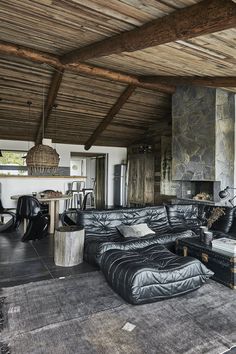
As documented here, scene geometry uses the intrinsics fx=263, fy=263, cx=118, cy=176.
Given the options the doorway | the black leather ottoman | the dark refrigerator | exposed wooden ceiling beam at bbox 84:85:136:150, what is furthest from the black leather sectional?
the doorway

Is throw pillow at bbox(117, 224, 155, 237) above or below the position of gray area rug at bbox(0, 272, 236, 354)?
above

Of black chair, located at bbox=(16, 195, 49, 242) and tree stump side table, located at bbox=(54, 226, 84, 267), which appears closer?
tree stump side table, located at bbox=(54, 226, 84, 267)

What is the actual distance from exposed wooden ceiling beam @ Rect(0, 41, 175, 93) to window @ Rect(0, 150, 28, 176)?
3960 mm

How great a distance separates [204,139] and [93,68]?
2917 millimetres

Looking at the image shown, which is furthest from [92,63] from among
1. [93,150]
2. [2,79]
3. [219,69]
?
[93,150]

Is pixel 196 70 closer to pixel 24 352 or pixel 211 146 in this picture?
pixel 211 146

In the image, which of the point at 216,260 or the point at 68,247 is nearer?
the point at 216,260

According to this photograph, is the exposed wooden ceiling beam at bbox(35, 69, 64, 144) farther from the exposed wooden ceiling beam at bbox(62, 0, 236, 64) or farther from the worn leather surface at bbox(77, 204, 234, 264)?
the worn leather surface at bbox(77, 204, 234, 264)

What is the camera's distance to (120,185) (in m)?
9.92

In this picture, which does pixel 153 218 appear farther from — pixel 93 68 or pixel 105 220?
pixel 93 68

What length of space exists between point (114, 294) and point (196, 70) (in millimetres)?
4023

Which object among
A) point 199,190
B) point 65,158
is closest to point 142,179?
point 199,190

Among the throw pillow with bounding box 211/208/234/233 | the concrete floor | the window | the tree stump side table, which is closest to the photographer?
the concrete floor

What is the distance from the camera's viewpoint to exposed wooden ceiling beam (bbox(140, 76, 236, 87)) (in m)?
4.86
